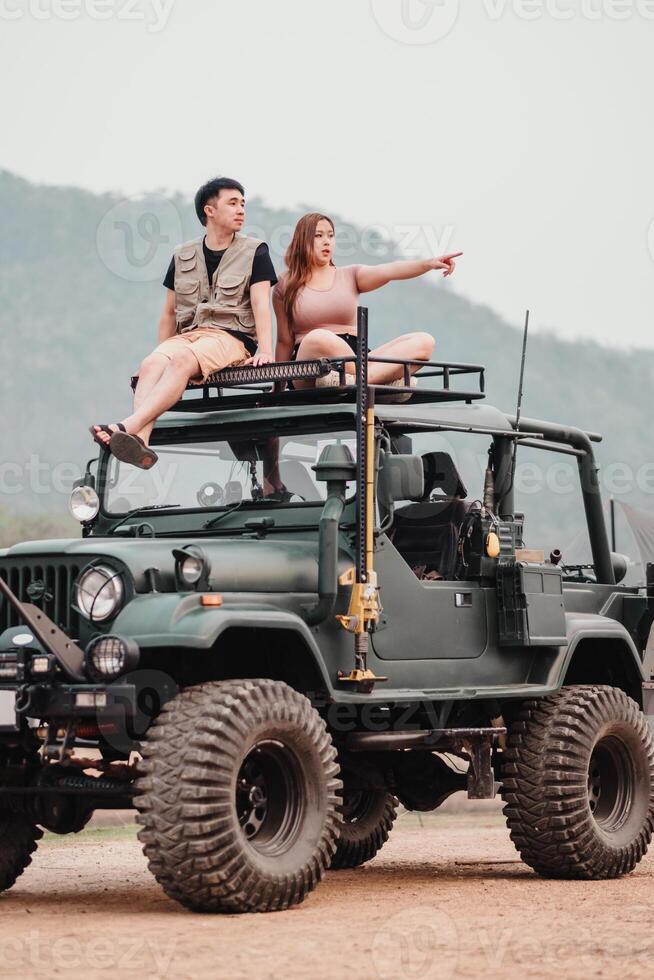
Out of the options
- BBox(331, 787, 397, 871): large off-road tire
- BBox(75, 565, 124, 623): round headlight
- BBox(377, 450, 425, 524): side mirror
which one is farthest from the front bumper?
BBox(331, 787, 397, 871): large off-road tire

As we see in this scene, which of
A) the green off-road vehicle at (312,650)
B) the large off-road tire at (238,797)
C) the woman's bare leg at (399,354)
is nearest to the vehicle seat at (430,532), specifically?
the green off-road vehicle at (312,650)

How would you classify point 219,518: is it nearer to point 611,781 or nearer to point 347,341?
point 347,341

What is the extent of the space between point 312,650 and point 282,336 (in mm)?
2568

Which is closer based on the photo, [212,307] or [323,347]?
[323,347]

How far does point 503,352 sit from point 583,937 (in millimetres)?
102900

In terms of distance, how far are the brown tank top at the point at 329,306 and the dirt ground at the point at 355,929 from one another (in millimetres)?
3255

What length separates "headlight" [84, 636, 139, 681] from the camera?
8.38 meters

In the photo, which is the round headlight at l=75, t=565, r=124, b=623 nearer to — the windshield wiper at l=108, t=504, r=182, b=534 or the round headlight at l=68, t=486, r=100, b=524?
the windshield wiper at l=108, t=504, r=182, b=534

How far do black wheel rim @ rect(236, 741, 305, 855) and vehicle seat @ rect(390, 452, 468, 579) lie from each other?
6.19 feet

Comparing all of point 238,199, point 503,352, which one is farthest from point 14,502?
point 238,199

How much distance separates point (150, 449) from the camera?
10.0m

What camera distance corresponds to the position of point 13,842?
33.1ft

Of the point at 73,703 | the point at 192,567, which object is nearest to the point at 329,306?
the point at 192,567

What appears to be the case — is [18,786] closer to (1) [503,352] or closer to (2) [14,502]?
(2) [14,502]
